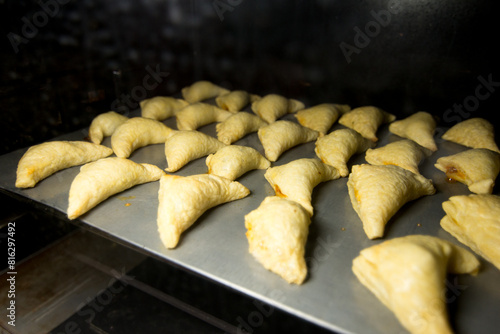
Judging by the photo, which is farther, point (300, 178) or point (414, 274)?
point (300, 178)

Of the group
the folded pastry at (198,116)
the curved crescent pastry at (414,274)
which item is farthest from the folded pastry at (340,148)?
the folded pastry at (198,116)

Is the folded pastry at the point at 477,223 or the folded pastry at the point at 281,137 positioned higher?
the folded pastry at the point at 281,137

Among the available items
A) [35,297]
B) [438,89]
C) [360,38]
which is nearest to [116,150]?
[35,297]

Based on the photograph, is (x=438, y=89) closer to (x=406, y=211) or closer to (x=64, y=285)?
(x=406, y=211)

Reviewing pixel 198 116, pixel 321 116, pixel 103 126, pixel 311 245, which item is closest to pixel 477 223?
pixel 311 245

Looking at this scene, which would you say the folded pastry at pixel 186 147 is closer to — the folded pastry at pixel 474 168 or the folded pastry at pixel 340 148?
the folded pastry at pixel 340 148

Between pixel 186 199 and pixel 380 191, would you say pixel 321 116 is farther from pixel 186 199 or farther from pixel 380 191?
pixel 186 199

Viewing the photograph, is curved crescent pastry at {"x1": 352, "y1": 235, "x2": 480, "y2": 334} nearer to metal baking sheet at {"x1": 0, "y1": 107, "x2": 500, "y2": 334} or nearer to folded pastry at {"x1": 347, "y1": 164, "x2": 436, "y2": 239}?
metal baking sheet at {"x1": 0, "y1": 107, "x2": 500, "y2": 334}
